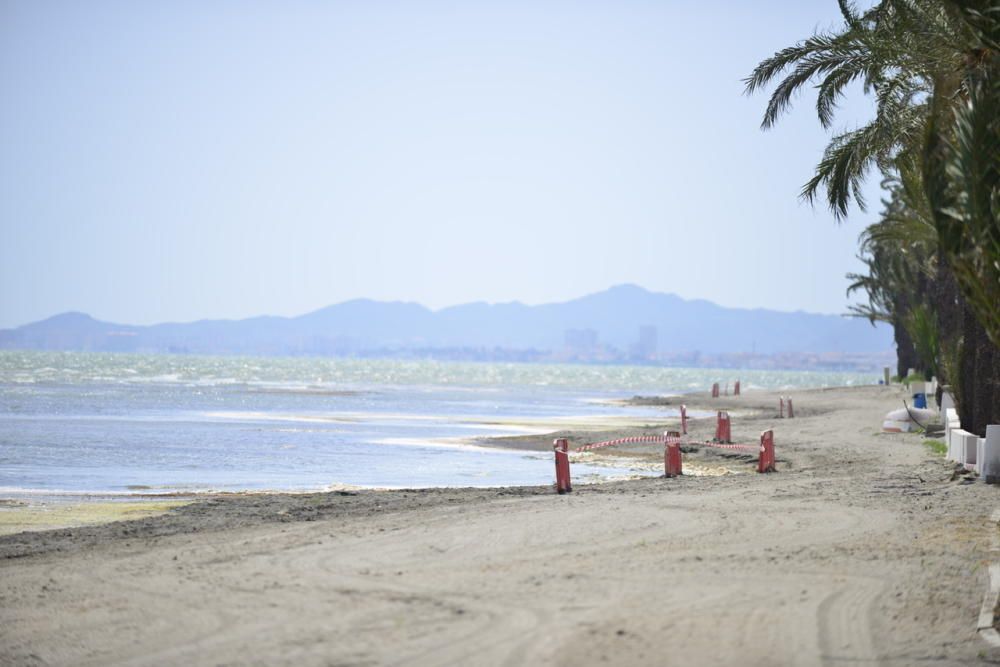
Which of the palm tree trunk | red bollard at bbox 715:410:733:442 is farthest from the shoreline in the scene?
the palm tree trunk

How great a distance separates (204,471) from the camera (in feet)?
85.4

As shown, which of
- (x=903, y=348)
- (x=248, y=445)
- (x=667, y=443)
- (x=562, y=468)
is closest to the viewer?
(x=562, y=468)

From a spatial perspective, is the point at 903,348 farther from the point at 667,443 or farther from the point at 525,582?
the point at 525,582

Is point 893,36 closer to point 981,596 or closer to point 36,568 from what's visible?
→ point 981,596

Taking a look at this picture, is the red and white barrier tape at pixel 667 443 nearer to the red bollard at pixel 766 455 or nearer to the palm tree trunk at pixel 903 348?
the red bollard at pixel 766 455

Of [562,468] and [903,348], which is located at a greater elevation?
[903,348]

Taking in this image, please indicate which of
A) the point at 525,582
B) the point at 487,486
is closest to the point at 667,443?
the point at 487,486

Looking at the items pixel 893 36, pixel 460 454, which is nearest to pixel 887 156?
pixel 893 36

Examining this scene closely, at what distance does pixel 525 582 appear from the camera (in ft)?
34.5

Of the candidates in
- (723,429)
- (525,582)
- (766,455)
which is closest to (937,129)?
(525,582)

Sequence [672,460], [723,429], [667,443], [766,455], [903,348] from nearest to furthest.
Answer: [672,460]
[667,443]
[766,455]
[723,429]
[903,348]

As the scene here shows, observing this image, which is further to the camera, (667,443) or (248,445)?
(248,445)

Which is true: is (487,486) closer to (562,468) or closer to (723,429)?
(562,468)

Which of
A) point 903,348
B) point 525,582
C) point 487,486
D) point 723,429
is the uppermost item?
point 903,348
